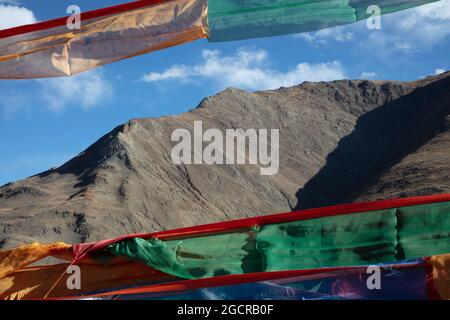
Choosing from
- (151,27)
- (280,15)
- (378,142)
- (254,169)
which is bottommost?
(280,15)

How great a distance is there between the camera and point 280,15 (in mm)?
3902

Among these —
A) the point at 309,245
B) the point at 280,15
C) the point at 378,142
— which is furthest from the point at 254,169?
the point at 309,245

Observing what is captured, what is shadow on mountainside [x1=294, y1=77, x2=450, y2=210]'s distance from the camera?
→ 52125 millimetres

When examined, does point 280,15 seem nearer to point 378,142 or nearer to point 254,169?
point 254,169

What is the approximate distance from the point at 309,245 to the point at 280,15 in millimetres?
1446

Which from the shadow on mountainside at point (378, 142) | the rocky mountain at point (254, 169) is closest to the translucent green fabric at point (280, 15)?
the rocky mountain at point (254, 169)

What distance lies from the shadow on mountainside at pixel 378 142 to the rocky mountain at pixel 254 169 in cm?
14

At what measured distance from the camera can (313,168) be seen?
60000mm

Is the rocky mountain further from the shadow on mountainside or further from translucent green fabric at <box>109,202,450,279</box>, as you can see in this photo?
translucent green fabric at <box>109,202,450,279</box>

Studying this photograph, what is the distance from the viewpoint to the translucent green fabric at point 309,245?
11.3 ft

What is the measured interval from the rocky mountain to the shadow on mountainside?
0.14 m

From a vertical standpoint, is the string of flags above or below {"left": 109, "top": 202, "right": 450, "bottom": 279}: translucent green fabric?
above

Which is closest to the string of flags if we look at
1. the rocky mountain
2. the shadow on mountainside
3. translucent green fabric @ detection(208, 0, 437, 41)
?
translucent green fabric @ detection(208, 0, 437, 41)
